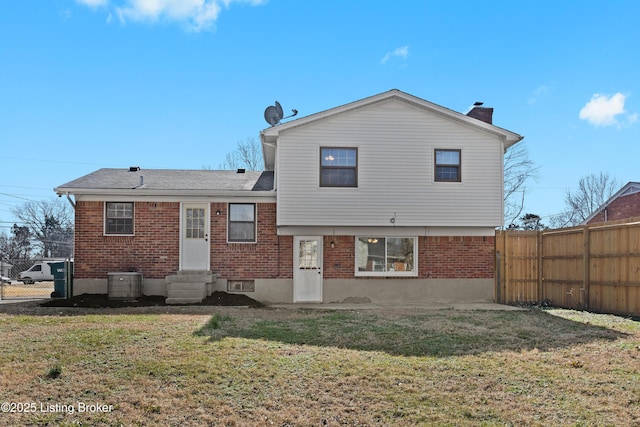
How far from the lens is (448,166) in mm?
13648

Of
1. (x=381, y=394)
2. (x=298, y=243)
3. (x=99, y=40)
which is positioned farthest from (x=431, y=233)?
(x=99, y=40)

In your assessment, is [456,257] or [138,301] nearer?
[138,301]

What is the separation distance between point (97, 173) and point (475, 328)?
12.5 m

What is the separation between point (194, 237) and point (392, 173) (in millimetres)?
6114

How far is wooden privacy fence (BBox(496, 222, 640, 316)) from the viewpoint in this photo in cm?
1048

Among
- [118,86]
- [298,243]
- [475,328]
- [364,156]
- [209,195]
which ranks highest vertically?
[118,86]

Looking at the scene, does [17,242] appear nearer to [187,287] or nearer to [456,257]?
[187,287]

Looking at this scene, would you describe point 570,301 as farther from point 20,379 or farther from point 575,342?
point 20,379

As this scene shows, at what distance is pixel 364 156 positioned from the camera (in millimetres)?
13422

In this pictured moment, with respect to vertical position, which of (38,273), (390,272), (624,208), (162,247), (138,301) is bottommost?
(38,273)

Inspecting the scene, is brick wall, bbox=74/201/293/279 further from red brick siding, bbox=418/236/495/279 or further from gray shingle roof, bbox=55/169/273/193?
red brick siding, bbox=418/236/495/279

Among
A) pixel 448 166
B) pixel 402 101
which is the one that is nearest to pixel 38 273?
pixel 402 101

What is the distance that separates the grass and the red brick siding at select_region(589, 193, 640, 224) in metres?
14.8

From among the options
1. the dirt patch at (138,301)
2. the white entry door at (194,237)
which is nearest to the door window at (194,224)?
the white entry door at (194,237)
